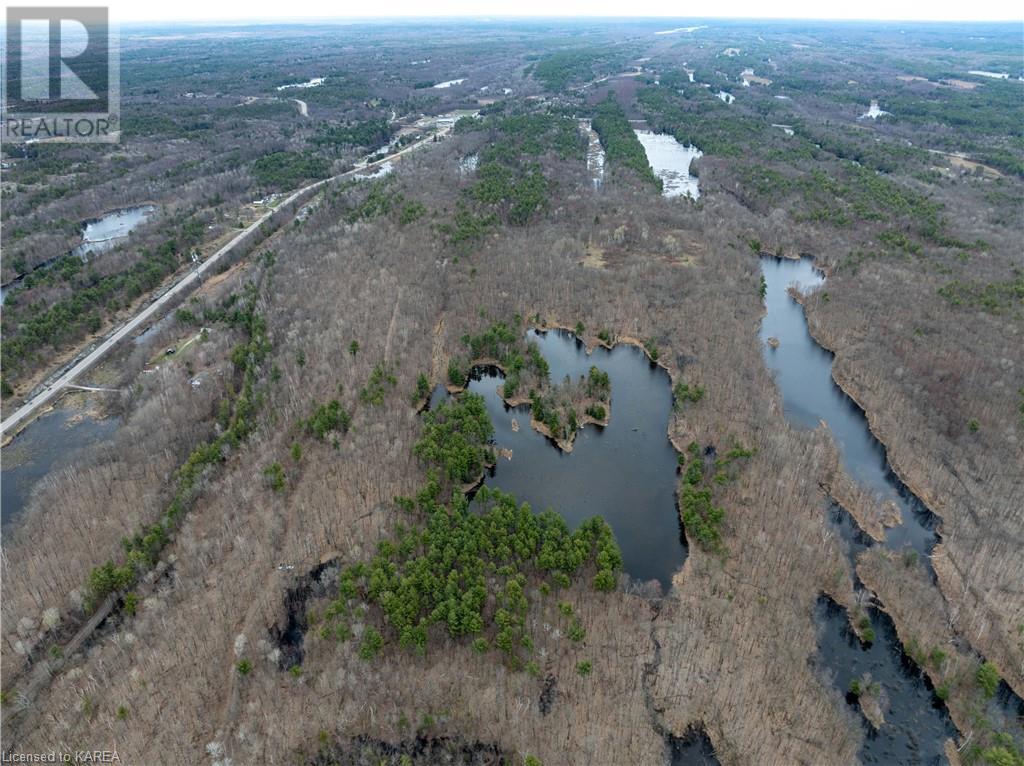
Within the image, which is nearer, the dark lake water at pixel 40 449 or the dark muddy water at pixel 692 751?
the dark muddy water at pixel 692 751

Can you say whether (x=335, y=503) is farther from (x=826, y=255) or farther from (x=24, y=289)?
(x=826, y=255)

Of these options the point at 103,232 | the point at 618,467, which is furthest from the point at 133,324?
the point at 618,467

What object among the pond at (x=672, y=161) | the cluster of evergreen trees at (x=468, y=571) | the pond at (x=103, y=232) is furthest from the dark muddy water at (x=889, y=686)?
the pond at (x=103, y=232)

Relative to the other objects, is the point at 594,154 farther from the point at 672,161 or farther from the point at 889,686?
the point at 889,686

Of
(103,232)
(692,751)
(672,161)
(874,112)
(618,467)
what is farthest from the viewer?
(874,112)

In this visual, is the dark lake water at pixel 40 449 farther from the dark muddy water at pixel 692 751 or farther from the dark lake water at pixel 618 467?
the dark muddy water at pixel 692 751

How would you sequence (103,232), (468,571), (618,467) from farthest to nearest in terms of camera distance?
(103,232)
(618,467)
(468,571)

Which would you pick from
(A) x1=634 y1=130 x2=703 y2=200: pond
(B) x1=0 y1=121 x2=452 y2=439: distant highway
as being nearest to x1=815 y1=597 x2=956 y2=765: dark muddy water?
(B) x1=0 y1=121 x2=452 y2=439: distant highway
